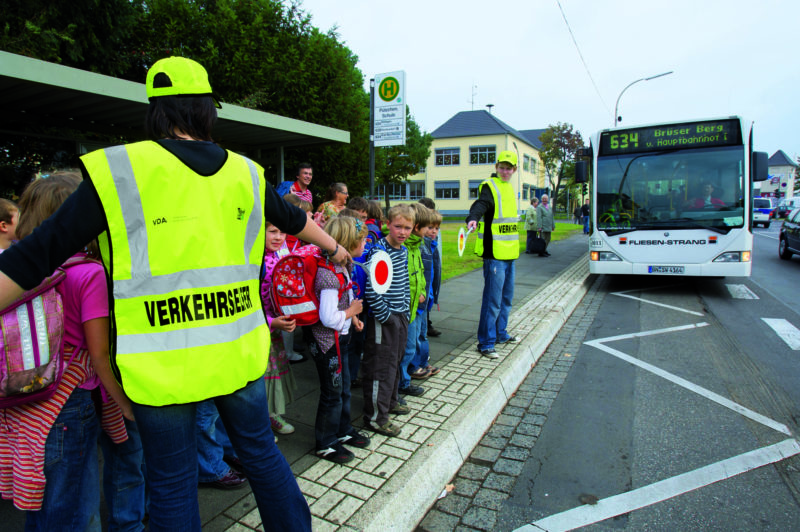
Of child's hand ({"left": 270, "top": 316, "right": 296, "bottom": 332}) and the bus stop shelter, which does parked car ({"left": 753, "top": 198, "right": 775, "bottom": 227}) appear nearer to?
the bus stop shelter

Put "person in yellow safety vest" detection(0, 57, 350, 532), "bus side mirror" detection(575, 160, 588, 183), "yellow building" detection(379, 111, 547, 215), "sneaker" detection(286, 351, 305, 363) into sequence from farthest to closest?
"yellow building" detection(379, 111, 547, 215) < "bus side mirror" detection(575, 160, 588, 183) < "sneaker" detection(286, 351, 305, 363) < "person in yellow safety vest" detection(0, 57, 350, 532)

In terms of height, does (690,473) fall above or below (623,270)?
below

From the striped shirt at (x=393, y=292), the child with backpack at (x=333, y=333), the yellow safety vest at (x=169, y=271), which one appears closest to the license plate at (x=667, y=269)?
the striped shirt at (x=393, y=292)

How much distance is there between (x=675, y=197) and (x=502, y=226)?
540cm

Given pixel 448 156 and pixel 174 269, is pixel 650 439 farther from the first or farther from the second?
pixel 448 156

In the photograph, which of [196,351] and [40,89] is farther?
[40,89]

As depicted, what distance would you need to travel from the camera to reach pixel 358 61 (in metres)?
15.5

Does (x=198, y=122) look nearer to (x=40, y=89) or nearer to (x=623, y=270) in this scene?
(x=40, y=89)

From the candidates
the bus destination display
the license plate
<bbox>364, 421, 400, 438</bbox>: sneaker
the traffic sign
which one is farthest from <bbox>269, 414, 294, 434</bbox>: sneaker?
the bus destination display

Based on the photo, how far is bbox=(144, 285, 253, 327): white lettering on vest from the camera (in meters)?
1.47

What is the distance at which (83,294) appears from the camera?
5.67 ft

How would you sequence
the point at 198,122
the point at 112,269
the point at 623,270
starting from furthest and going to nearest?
the point at 623,270 < the point at 198,122 < the point at 112,269

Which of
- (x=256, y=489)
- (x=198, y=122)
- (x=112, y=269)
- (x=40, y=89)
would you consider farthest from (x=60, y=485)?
(x=40, y=89)

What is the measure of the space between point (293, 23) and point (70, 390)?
12251mm
